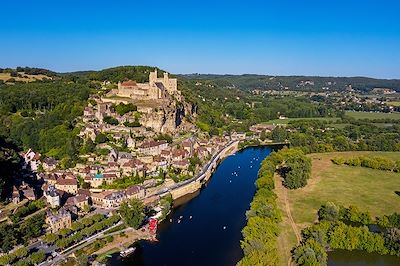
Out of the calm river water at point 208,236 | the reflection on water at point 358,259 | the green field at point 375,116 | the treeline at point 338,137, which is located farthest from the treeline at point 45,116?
the green field at point 375,116

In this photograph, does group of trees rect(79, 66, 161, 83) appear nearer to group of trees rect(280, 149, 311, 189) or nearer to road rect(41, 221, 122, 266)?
group of trees rect(280, 149, 311, 189)

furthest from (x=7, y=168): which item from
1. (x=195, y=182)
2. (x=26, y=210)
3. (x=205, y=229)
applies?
(x=205, y=229)

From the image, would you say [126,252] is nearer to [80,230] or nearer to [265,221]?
[80,230]

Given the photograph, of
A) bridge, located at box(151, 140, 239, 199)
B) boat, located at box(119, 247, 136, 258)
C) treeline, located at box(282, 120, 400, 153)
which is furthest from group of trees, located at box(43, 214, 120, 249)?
treeline, located at box(282, 120, 400, 153)

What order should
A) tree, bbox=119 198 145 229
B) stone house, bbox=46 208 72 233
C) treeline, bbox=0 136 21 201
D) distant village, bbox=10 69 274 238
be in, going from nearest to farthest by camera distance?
1. stone house, bbox=46 208 72 233
2. tree, bbox=119 198 145 229
3. treeline, bbox=0 136 21 201
4. distant village, bbox=10 69 274 238

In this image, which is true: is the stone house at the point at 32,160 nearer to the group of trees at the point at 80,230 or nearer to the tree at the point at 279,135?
the group of trees at the point at 80,230

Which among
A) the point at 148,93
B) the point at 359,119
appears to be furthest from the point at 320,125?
the point at 148,93
